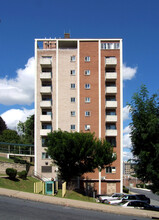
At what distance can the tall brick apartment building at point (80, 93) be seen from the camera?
4491cm

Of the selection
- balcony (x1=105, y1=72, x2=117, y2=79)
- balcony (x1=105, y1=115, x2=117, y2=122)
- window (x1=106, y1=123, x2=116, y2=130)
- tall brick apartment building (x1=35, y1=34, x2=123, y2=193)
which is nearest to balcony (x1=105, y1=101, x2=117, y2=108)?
tall brick apartment building (x1=35, y1=34, x2=123, y2=193)

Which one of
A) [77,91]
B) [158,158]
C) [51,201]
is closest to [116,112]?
[77,91]

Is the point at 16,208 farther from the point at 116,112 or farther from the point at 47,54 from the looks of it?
the point at 47,54

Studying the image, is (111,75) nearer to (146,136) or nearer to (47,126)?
(47,126)

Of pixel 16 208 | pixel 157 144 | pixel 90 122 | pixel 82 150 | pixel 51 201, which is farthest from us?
pixel 90 122

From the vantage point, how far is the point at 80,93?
150ft

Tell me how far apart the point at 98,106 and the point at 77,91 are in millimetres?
4470

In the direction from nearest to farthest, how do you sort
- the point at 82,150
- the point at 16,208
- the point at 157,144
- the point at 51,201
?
the point at 16,208 < the point at 51,201 < the point at 157,144 < the point at 82,150

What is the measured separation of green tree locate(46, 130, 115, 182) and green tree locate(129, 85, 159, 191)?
48.3 feet

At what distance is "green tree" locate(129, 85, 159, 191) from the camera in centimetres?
1791

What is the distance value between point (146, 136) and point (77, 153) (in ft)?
56.2

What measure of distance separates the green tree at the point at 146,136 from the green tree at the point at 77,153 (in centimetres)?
1473

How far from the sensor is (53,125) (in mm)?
45844

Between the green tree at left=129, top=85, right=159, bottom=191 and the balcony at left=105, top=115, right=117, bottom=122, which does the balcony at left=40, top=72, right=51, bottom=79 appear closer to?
the balcony at left=105, top=115, right=117, bottom=122
